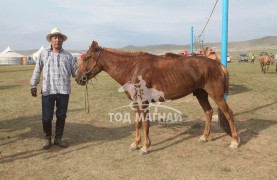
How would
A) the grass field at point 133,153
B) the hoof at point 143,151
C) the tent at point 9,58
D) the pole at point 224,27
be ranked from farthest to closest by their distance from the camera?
the tent at point 9,58, the pole at point 224,27, the hoof at point 143,151, the grass field at point 133,153

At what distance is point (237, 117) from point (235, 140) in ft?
9.39

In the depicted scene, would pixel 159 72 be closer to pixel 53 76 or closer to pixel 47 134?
pixel 53 76

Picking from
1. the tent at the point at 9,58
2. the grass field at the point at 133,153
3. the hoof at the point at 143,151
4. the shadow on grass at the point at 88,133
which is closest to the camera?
the grass field at the point at 133,153

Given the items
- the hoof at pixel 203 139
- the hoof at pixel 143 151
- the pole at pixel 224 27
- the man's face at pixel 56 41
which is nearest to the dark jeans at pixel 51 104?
the man's face at pixel 56 41

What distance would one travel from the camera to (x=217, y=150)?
6141mm

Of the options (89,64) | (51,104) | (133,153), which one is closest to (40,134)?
(51,104)

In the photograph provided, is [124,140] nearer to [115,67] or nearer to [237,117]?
[115,67]

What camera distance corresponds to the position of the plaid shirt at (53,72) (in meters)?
6.19

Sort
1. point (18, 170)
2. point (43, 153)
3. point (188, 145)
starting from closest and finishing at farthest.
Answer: point (18, 170) → point (43, 153) → point (188, 145)

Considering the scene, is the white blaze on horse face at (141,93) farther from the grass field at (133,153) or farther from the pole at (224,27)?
the pole at (224,27)

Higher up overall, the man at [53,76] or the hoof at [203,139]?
the man at [53,76]

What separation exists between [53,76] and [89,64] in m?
0.81

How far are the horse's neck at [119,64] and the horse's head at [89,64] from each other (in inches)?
6.9

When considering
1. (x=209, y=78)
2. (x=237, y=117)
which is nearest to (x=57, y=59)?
(x=209, y=78)
